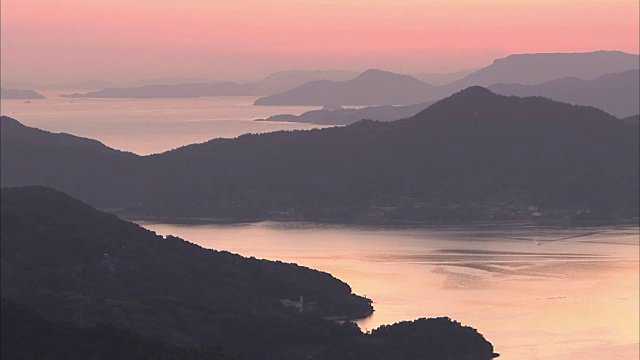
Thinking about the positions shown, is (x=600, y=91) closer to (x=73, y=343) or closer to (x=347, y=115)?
(x=347, y=115)

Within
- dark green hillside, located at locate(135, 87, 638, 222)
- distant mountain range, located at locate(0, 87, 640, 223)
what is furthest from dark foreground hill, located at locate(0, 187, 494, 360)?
dark green hillside, located at locate(135, 87, 638, 222)

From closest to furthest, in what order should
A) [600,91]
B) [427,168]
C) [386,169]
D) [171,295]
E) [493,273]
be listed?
1. [171,295]
2. [493,273]
3. [427,168]
4. [386,169]
5. [600,91]

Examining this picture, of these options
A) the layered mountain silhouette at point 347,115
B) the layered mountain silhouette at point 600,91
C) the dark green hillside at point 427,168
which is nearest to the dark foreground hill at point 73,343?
the dark green hillside at point 427,168

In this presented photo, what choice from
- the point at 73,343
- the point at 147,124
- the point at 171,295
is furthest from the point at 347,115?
the point at 73,343

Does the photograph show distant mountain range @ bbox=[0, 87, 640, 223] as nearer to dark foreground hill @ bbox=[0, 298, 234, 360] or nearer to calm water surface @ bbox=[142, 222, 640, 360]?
calm water surface @ bbox=[142, 222, 640, 360]

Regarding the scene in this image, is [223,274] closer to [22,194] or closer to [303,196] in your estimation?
[22,194]

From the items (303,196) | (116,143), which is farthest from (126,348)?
(116,143)
